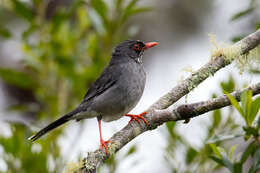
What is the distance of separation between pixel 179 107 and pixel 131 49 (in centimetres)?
246

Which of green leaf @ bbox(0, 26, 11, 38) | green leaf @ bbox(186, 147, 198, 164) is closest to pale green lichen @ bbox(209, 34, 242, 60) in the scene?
green leaf @ bbox(186, 147, 198, 164)

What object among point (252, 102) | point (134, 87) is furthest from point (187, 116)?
point (134, 87)

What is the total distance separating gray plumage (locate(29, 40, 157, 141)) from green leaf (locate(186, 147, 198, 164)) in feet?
2.87

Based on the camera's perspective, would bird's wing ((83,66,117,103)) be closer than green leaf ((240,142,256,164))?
No

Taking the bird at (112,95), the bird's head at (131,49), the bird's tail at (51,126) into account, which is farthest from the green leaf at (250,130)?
the bird's head at (131,49)

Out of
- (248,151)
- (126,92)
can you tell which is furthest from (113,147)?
(126,92)

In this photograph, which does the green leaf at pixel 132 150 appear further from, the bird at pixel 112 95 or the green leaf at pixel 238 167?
the green leaf at pixel 238 167

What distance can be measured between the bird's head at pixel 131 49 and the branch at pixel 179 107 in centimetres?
188

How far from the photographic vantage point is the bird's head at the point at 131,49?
5.05 meters

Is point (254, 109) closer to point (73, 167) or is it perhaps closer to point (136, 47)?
point (73, 167)

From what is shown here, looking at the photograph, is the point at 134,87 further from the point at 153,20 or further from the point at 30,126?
the point at 153,20

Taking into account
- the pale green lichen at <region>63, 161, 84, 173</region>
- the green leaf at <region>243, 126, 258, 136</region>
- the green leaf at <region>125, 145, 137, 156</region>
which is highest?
the green leaf at <region>125, 145, 137, 156</region>

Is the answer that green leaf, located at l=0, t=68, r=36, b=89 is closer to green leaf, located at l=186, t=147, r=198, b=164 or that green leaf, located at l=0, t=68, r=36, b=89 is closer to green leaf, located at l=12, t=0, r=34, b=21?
green leaf, located at l=12, t=0, r=34, b=21

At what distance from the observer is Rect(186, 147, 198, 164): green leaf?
3.94 meters
